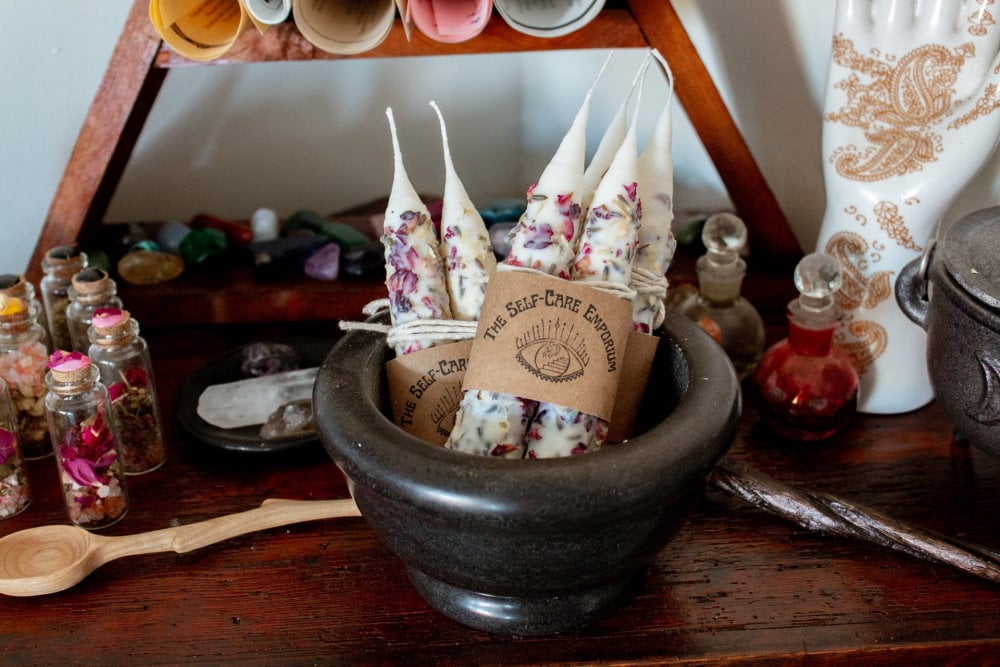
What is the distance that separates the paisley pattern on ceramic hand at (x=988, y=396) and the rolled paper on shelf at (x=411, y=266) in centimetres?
35

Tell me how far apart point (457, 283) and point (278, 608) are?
0.79 ft

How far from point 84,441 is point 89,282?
14 cm

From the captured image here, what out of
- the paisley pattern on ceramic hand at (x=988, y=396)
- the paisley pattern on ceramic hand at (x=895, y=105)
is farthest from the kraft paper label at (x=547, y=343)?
the paisley pattern on ceramic hand at (x=895, y=105)

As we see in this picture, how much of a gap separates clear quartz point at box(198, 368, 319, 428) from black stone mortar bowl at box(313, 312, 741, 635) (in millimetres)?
206

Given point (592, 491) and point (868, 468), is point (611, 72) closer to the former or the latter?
point (868, 468)

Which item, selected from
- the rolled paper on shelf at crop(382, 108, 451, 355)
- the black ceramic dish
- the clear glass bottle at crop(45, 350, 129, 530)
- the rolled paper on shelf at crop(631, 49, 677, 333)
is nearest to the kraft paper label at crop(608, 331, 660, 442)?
the rolled paper on shelf at crop(631, 49, 677, 333)

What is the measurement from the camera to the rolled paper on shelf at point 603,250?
57 cm

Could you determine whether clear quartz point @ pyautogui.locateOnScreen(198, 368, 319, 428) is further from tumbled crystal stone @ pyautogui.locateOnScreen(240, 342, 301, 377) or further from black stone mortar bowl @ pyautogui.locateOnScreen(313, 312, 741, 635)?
black stone mortar bowl @ pyautogui.locateOnScreen(313, 312, 741, 635)

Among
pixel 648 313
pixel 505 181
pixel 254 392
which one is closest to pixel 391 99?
pixel 505 181

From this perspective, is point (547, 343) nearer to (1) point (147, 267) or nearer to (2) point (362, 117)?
(1) point (147, 267)

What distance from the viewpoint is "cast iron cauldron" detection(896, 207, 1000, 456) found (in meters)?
0.60

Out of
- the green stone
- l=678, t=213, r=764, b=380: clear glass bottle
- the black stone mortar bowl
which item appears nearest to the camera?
the black stone mortar bowl

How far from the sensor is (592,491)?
0.49 metres

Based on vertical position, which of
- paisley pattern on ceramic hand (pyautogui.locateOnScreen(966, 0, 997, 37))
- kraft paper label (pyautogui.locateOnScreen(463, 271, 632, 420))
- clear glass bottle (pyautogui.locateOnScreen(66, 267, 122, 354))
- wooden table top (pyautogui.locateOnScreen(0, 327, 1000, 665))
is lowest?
wooden table top (pyautogui.locateOnScreen(0, 327, 1000, 665))
